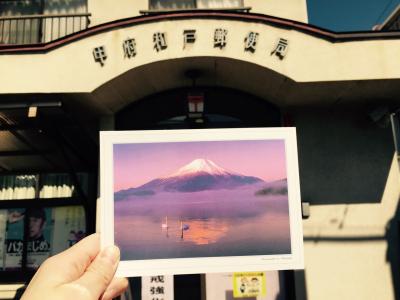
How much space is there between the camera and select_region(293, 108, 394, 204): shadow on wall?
274 inches

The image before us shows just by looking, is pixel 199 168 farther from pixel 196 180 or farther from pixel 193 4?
pixel 193 4

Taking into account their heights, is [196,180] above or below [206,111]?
below

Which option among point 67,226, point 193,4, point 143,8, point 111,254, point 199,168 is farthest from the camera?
point 193,4

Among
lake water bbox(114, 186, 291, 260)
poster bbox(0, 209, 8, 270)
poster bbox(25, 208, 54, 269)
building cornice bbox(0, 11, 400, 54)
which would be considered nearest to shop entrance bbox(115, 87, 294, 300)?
building cornice bbox(0, 11, 400, 54)

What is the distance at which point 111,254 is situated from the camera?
1.91 metres

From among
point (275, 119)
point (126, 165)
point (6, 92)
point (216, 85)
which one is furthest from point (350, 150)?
point (6, 92)

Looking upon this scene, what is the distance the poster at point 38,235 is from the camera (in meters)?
7.85

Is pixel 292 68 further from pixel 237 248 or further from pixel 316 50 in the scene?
pixel 237 248

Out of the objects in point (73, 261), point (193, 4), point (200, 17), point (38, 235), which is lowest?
point (38, 235)

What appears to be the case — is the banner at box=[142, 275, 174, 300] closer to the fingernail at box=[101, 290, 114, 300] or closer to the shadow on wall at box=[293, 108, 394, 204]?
the shadow on wall at box=[293, 108, 394, 204]

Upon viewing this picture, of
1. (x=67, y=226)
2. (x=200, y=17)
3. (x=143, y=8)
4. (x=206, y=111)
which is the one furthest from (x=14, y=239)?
(x=200, y=17)

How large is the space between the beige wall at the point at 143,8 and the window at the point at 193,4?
347mm

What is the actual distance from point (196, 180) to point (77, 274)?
2.76ft

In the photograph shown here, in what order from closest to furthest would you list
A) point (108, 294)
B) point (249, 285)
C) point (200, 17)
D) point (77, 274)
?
point (77, 274), point (108, 294), point (200, 17), point (249, 285)
